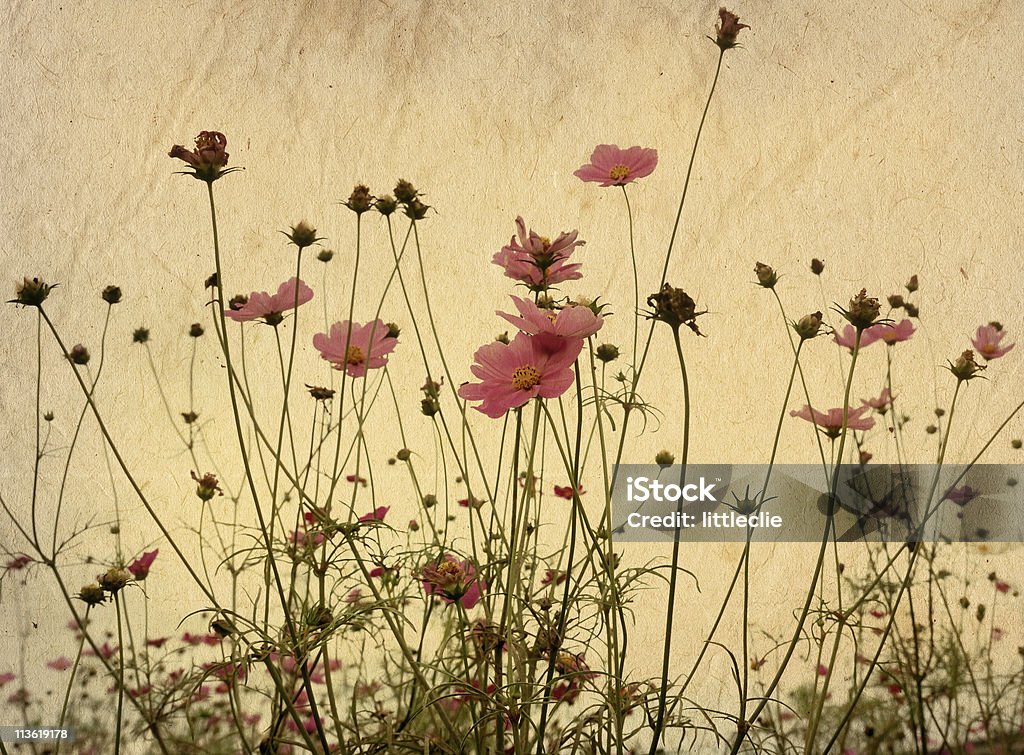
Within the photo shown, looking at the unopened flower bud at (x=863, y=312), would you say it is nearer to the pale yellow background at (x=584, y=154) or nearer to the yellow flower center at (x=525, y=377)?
the yellow flower center at (x=525, y=377)

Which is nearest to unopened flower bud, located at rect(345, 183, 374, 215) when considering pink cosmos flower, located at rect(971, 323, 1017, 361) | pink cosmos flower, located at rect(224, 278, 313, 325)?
pink cosmos flower, located at rect(224, 278, 313, 325)

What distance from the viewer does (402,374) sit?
49.5 inches

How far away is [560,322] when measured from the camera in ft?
2.16

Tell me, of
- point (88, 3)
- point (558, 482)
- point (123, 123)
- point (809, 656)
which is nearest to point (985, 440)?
point (809, 656)

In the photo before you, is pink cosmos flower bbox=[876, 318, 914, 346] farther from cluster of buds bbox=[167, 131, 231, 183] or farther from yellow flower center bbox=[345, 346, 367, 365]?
cluster of buds bbox=[167, 131, 231, 183]

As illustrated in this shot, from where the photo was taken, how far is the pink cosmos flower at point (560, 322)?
2.13ft

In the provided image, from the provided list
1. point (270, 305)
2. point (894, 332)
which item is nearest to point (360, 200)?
point (270, 305)

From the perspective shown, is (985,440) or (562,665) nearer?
(562,665)

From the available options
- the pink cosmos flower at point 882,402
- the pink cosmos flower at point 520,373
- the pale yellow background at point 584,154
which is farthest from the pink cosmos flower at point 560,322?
→ the pink cosmos flower at point 882,402

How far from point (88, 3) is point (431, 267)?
23.8 inches

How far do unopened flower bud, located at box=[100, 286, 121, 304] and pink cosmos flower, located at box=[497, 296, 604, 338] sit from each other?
2.21 ft

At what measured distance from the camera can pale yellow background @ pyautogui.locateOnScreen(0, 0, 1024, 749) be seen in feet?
4.11

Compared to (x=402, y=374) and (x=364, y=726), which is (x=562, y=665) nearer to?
(x=364, y=726)

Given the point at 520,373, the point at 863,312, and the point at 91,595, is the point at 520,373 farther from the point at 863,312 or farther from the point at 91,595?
the point at 91,595
